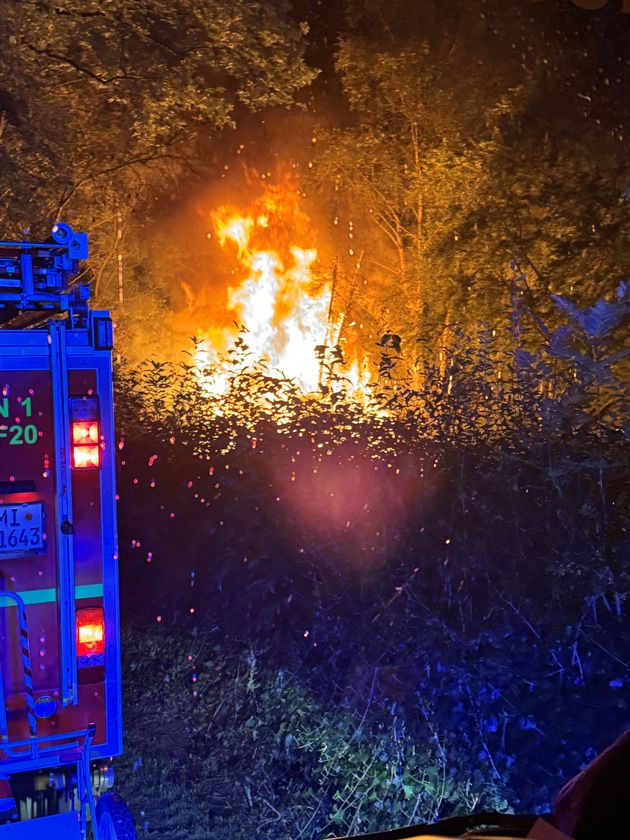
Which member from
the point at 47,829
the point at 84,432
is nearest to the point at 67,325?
the point at 84,432

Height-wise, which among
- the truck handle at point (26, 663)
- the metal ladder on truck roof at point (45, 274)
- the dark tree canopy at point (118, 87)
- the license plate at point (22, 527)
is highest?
the dark tree canopy at point (118, 87)

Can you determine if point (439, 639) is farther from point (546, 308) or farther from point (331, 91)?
point (331, 91)

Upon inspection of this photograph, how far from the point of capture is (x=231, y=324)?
20.4 feet

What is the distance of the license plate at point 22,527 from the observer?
353 centimetres

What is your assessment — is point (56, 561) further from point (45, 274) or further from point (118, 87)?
point (118, 87)

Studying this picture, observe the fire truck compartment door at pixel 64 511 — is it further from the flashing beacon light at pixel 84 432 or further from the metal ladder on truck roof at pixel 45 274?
the metal ladder on truck roof at pixel 45 274

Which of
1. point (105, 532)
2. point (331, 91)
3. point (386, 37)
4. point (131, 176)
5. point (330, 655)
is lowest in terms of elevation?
point (330, 655)

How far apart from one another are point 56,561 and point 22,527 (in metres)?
0.21

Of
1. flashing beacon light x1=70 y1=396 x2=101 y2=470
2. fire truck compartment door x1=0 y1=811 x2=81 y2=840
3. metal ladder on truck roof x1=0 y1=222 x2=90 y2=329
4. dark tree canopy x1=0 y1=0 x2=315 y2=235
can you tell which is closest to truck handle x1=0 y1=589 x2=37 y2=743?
fire truck compartment door x1=0 y1=811 x2=81 y2=840

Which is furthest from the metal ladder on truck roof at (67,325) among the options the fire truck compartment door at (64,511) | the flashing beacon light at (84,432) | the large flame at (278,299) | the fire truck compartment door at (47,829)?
the large flame at (278,299)

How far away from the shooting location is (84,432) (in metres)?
3.67

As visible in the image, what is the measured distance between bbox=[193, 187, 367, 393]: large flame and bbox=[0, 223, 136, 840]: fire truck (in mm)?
2472

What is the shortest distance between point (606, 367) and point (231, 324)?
3.07 m

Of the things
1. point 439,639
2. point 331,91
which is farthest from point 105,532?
point 331,91
